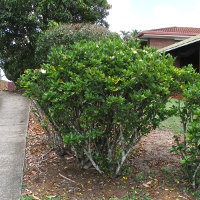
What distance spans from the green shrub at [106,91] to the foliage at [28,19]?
9892 mm

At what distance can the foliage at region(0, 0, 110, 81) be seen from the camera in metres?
12.7

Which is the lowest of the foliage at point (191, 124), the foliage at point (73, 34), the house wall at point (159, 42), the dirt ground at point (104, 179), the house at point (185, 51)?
the dirt ground at point (104, 179)

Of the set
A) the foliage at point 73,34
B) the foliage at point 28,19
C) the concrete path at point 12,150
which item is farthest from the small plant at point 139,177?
the foliage at point 28,19

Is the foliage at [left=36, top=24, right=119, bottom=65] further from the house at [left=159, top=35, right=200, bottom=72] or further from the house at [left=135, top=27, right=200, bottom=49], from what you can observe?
the house at [left=135, top=27, right=200, bottom=49]

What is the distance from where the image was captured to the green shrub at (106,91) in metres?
3.13

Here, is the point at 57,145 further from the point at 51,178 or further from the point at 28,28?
the point at 28,28

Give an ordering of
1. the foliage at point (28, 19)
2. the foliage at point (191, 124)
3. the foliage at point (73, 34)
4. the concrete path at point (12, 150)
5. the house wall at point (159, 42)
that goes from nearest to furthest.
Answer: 1. the foliage at point (191, 124)
2. the concrete path at point (12, 150)
3. the foliage at point (73, 34)
4. the foliage at point (28, 19)
5. the house wall at point (159, 42)

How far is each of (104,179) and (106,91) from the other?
4.78ft

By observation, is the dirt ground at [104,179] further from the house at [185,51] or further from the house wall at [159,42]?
the house wall at [159,42]

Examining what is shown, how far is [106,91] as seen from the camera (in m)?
3.34

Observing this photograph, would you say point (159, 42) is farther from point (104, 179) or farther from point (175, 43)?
point (104, 179)

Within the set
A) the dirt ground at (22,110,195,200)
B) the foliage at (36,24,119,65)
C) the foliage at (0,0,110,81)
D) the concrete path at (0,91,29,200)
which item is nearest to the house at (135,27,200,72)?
the foliage at (0,0,110,81)

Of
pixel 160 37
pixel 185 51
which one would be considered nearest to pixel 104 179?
pixel 185 51

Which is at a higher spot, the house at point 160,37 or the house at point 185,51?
the house at point 160,37
